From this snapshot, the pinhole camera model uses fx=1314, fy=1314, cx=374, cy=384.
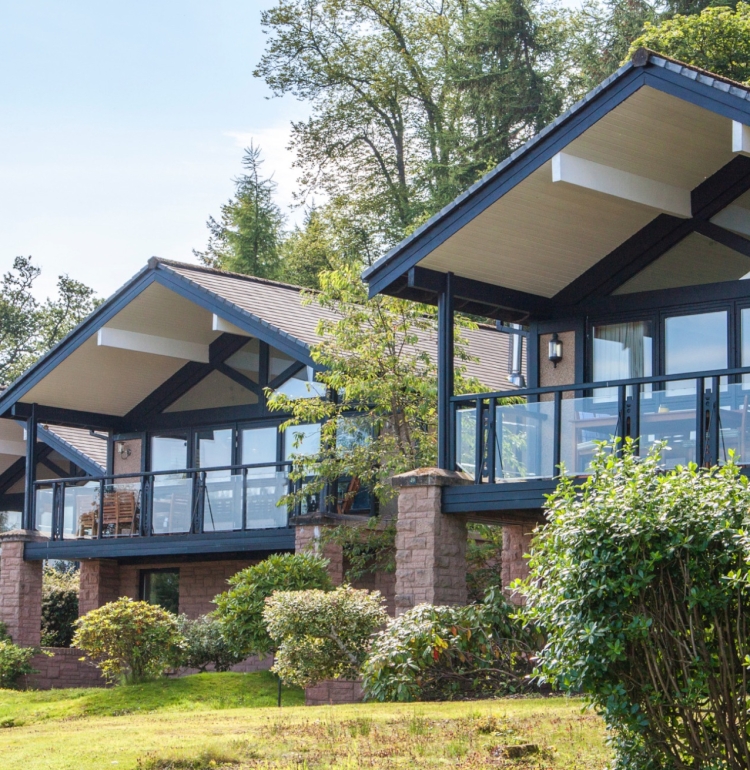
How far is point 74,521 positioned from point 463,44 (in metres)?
19.9

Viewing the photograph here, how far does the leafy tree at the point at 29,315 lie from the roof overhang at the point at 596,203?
108ft

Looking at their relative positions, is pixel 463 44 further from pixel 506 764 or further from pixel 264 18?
pixel 506 764

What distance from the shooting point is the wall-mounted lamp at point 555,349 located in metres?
17.2

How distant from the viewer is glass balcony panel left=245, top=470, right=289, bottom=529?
2044 cm

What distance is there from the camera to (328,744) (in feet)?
31.9

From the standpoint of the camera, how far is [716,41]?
2609 cm

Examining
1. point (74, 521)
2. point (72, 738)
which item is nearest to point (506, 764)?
point (72, 738)

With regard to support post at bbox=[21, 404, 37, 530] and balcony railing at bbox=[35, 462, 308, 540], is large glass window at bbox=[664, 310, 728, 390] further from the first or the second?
support post at bbox=[21, 404, 37, 530]

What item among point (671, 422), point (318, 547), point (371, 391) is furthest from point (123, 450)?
point (671, 422)

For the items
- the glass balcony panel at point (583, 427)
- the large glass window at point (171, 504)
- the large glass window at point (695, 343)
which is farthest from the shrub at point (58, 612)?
the large glass window at point (695, 343)

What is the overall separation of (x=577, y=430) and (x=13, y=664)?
34.9 feet

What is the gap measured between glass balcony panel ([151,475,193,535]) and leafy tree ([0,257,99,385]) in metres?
26.8

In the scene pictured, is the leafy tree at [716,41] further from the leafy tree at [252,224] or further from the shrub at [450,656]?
the leafy tree at [252,224]

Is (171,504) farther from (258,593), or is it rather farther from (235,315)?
(258,593)
